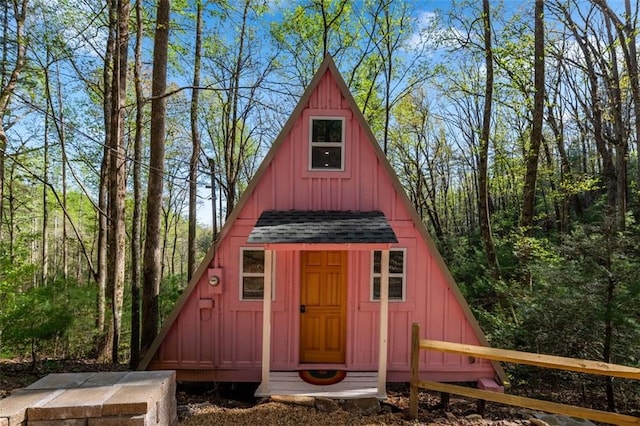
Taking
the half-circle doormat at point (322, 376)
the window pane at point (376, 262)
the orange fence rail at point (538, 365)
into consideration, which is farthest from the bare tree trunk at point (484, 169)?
the half-circle doormat at point (322, 376)

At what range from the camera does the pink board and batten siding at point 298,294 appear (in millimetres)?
5328

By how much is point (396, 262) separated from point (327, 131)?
2.58 metres

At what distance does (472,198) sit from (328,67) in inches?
Result: 818

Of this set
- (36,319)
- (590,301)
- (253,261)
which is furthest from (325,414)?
(36,319)

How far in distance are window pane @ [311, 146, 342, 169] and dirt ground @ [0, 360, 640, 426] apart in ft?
12.1

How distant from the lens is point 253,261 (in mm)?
5473

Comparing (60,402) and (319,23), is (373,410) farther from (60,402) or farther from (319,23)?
(319,23)

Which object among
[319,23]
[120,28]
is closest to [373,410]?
[120,28]

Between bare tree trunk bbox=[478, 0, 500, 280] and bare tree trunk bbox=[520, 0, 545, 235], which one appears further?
bare tree trunk bbox=[478, 0, 500, 280]

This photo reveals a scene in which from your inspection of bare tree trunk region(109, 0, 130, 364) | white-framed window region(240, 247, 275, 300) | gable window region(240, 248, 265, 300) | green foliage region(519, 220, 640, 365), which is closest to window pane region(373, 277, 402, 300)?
white-framed window region(240, 247, 275, 300)

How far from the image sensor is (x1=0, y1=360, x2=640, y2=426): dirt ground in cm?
415

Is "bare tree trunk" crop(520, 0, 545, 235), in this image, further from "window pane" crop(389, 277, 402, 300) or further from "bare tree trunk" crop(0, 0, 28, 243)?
"bare tree trunk" crop(0, 0, 28, 243)

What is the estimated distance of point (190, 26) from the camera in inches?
392

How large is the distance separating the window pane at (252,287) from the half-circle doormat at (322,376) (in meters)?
1.48
